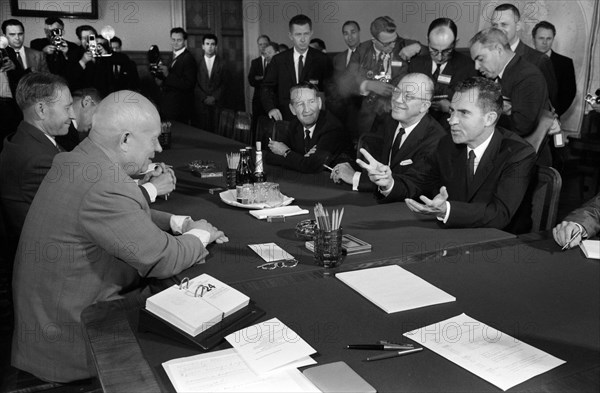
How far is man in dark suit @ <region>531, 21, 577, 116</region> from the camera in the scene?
5.33 meters

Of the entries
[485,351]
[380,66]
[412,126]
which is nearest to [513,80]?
[412,126]

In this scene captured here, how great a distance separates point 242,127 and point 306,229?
10.1ft

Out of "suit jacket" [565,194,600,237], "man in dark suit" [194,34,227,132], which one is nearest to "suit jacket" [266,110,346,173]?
"suit jacket" [565,194,600,237]

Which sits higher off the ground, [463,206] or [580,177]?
[463,206]

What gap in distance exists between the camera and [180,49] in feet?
26.1

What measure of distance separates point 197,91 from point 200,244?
6.58 meters

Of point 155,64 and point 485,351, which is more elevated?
point 155,64

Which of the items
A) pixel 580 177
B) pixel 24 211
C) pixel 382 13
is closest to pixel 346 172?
pixel 24 211

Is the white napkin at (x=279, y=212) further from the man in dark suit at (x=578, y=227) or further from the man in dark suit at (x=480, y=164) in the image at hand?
the man in dark suit at (x=578, y=227)

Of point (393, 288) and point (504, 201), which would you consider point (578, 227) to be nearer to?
point (504, 201)

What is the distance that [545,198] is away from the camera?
8.33 ft

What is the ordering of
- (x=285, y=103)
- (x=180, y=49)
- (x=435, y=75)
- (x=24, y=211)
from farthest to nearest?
1. (x=180, y=49)
2. (x=285, y=103)
3. (x=435, y=75)
4. (x=24, y=211)

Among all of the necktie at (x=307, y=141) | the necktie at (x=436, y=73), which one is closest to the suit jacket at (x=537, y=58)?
the necktie at (x=436, y=73)

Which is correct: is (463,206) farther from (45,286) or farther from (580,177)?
(580,177)
